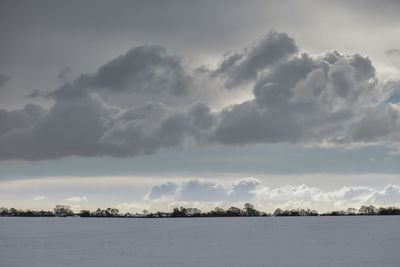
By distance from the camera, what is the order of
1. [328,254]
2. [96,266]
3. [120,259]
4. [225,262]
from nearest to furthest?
[96,266], [225,262], [120,259], [328,254]

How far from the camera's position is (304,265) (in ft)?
240

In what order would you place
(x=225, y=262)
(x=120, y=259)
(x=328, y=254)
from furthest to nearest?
1. (x=328, y=254)
2. (x=120, y=259)
3. (x=225, y=262)

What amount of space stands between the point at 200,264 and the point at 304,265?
13.3 m

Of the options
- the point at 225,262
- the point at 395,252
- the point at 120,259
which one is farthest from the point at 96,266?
the point at 395,252

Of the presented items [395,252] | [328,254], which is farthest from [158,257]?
[395,252]

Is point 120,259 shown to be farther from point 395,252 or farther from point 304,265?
point 395,252

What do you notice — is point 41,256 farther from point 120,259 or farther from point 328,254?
point 328,254

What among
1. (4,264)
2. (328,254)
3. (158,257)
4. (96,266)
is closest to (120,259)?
(158,257)

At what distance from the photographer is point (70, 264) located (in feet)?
244

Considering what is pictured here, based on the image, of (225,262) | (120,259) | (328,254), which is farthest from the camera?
(328,254)

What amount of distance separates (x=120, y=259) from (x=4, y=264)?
55.7ft

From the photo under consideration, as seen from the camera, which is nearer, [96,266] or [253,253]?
[96,266]

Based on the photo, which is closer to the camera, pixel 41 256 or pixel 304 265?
pixel 304 265

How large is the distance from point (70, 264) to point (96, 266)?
4.39 meters
